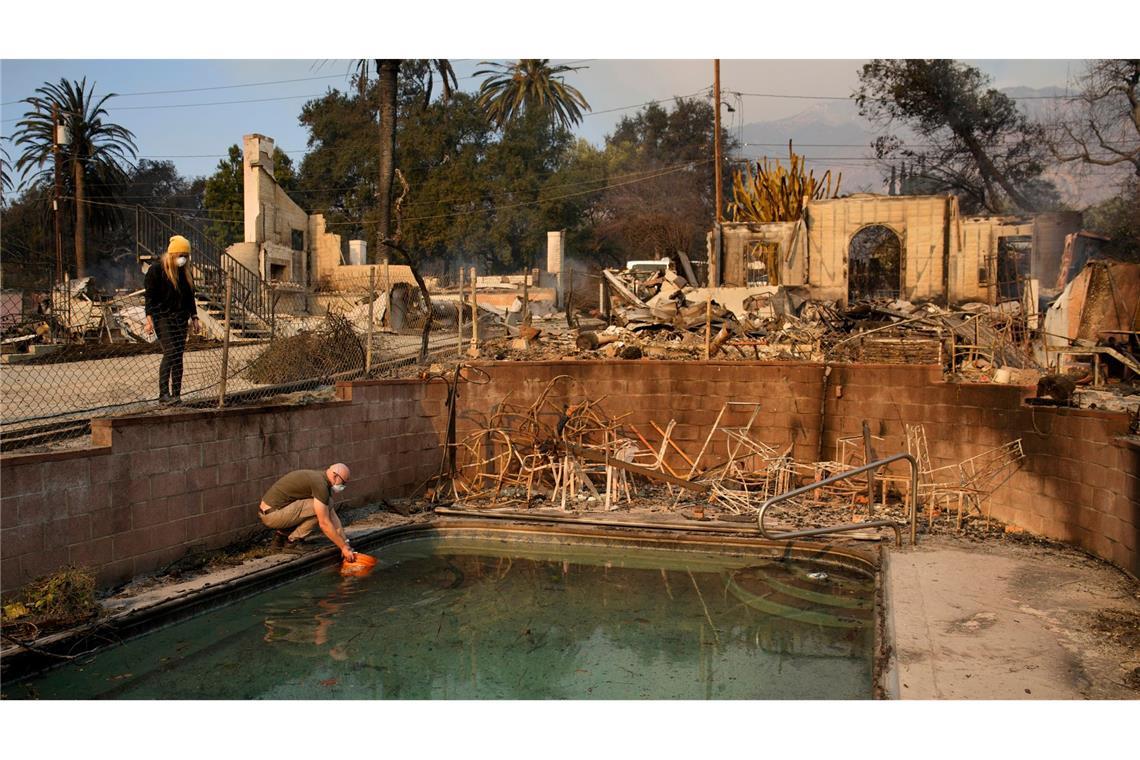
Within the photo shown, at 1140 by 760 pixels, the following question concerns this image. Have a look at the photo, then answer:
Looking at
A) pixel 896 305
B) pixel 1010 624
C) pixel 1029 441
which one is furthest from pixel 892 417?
pixel 896 305

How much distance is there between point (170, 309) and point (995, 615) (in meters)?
7.92

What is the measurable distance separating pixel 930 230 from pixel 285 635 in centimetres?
1607

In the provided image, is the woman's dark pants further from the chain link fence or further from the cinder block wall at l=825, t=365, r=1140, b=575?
the cinder block wall at l=825, t=365, r=1140, b=575

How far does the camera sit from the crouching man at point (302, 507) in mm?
8695

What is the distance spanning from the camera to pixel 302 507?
892 centimetres

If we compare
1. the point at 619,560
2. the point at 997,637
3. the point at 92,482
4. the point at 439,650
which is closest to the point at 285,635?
the point at 439,650

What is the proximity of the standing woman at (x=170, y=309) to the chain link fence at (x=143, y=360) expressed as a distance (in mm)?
236

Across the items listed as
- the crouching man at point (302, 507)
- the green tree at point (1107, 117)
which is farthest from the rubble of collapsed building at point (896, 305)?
the crouching man at point (302, 507)

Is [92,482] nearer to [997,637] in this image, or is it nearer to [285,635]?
[285,635]

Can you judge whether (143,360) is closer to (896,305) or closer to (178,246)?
(178,246)

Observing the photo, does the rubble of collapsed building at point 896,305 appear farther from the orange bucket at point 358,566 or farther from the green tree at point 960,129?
the green tree at point 960,129

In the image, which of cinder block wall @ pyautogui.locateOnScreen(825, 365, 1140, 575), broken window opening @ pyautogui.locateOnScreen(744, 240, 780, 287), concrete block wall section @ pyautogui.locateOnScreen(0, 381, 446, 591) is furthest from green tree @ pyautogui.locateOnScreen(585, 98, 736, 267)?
concrete block wall section @ pyautogui.locateOnScreen(0, 381, 446, 591)

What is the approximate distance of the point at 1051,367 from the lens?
12.7 m

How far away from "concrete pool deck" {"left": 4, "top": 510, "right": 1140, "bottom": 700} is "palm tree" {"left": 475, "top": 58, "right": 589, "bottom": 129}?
35.0 m
